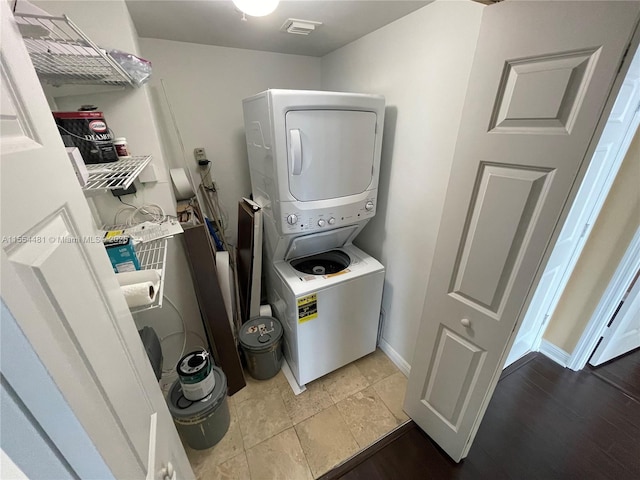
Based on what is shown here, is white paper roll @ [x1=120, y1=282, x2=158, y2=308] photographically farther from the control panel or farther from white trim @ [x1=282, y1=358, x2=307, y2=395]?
white trim @ [x1=282, y1=358, x2=307, y2=395]

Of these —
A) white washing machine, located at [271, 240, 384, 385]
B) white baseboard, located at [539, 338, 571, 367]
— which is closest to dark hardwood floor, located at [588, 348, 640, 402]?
white baseboard, located at [539, 338, 571, 367]

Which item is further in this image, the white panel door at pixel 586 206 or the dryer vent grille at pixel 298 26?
the dryer vent grille at pixel 298 26

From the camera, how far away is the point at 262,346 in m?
1.73

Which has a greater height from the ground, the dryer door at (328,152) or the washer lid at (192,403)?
the dryer door at (328,152)

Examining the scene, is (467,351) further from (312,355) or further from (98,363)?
(98,363)

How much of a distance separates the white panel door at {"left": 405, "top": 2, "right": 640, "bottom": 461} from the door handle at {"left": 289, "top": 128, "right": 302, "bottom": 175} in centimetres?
72

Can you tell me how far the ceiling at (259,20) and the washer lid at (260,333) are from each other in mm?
1852

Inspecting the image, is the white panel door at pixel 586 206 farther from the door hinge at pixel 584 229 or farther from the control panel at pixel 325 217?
the control panel at pixel 325 217

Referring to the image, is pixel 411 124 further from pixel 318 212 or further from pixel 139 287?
pixel 139 287

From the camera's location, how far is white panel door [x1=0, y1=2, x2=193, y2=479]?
0.34 m

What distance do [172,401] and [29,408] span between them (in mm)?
1367

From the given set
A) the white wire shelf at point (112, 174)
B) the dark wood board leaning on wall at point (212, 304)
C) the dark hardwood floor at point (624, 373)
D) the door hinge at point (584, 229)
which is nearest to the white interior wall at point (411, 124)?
the door hinge at point (584, 229)

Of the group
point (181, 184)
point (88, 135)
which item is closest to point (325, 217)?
point (181, 184)

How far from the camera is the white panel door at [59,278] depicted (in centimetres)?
34
